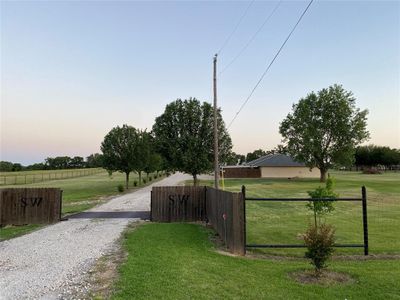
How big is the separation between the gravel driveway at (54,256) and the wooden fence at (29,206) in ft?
4.23

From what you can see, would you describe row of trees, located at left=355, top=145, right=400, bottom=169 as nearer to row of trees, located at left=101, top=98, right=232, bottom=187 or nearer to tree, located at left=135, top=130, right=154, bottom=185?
tree, located at left=135, top=130, right=154, bottom=185

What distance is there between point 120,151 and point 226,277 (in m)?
35.4

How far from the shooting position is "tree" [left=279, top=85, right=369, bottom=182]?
5544cm

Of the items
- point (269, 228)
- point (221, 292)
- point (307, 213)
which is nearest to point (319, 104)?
point (307, 213)

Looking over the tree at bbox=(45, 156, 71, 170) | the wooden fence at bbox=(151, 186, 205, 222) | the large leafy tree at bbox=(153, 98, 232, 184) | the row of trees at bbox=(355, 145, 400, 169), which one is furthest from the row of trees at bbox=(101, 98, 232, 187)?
the tree at bbox=(45, 156, 71, 170)

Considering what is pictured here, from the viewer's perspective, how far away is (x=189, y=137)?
32.7 m

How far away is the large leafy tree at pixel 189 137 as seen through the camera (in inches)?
1283

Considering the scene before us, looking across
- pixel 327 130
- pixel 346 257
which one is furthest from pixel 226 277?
pixel 327 130

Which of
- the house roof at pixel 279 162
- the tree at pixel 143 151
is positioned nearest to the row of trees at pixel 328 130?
the house roof at pixel 279 162

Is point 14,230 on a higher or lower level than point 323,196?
lower

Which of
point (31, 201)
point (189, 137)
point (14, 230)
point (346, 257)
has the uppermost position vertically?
point (189, 137)

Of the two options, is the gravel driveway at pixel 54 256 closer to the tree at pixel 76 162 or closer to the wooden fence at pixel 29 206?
the wooden fence at pixel 29 206

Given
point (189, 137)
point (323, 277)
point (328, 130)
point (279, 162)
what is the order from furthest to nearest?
point (279, 162), point (328, 130), point (189, 137), point (323, 277)

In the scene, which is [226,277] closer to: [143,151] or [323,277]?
[323,277]
